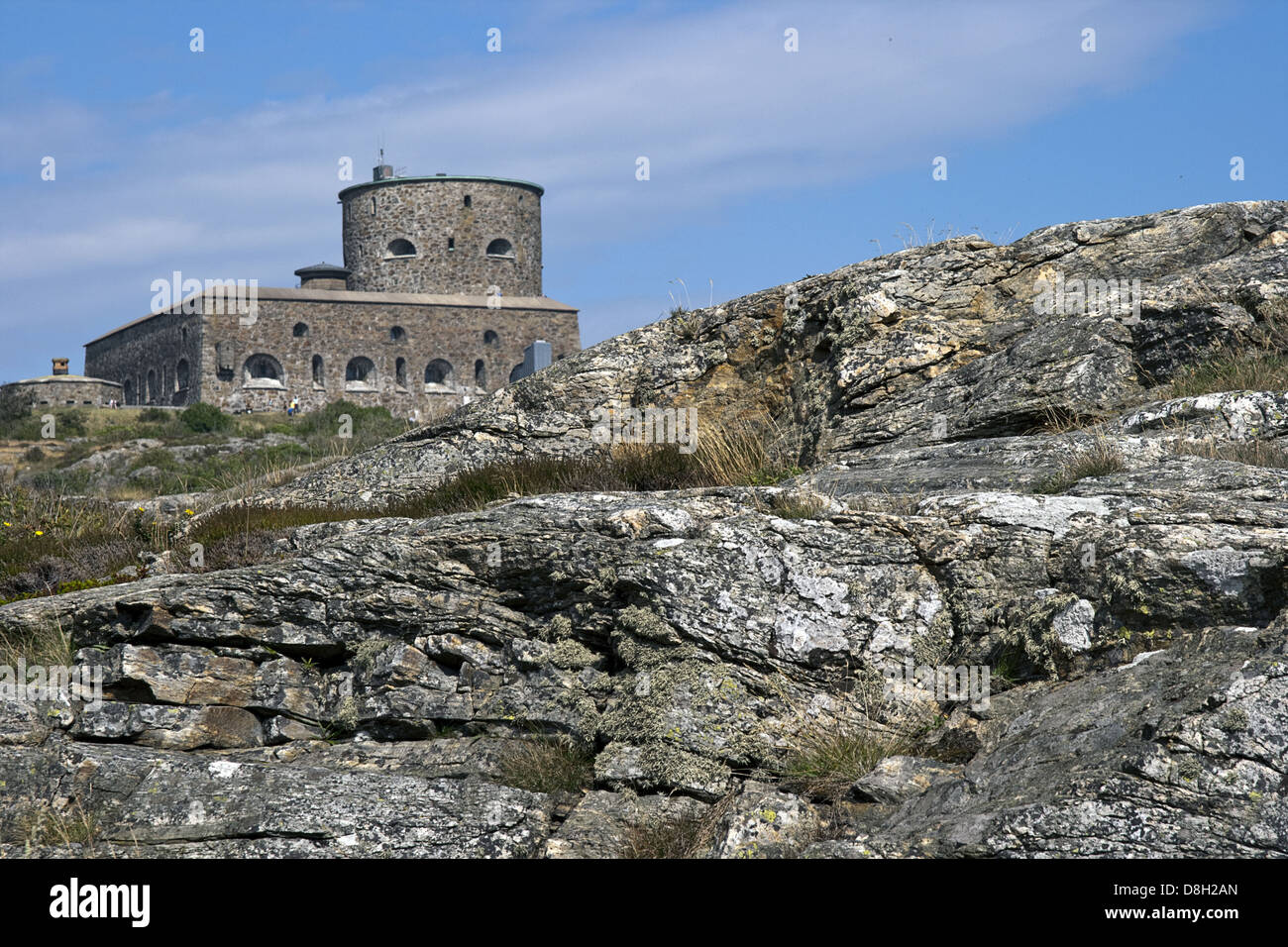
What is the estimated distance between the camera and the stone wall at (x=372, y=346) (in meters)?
68.9

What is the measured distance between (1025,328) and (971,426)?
1582 mm

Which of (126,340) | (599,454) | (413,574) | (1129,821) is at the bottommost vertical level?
(1129,821)

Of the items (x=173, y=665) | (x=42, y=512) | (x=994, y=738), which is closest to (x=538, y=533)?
(x=173, y=665)

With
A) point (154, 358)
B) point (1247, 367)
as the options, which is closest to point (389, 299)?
point (154, 358)

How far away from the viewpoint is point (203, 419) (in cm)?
5669

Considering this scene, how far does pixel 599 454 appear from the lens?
31.1ft

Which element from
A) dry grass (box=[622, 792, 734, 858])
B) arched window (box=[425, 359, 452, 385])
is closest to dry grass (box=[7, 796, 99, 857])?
dry grass (box=[622, 792, 734, 858])

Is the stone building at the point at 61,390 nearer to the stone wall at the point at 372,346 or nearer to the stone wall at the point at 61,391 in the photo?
the stone wall at the point at 61,391

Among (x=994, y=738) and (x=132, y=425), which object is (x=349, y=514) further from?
(x=132, y=425)

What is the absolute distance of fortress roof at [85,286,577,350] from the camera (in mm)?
70625

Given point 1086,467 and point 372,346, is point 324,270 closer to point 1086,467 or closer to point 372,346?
point 372,346

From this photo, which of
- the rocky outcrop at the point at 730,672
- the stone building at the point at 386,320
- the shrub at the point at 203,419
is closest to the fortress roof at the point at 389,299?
the stone building at the point at 386,320

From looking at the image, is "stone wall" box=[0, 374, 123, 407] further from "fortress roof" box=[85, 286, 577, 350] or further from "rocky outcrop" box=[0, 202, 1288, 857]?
"rocky outcrop" box=[0, 202, 1288, 857]

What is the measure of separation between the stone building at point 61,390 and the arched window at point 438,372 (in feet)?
62.1
